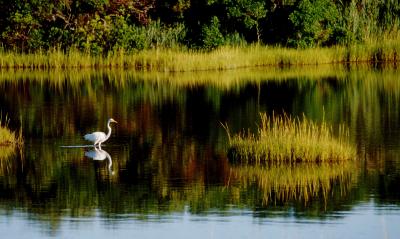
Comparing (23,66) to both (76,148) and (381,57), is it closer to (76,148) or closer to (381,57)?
(381,57)

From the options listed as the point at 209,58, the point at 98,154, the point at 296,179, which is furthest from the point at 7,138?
the point at 209,58

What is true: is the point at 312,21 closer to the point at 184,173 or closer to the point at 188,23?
the point at 188,23

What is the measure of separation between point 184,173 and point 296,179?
2.31 meters

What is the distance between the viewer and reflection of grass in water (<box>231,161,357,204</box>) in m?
18.6

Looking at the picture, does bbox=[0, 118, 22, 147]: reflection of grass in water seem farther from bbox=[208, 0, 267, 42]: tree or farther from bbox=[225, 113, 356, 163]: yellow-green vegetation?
bbox=[208, 0, 267, 42]: tree

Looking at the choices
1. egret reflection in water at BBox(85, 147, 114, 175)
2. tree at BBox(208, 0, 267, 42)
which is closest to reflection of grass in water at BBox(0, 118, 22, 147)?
egret reflection in water at BBox(85, 147, 114, 175)

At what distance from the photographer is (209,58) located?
4816 centimetres

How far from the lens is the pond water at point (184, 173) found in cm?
1639

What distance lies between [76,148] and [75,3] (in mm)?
26322

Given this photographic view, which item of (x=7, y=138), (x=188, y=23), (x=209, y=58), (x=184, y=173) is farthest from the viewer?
(x=188, y=23)

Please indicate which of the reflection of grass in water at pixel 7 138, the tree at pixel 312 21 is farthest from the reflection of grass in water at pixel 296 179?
the tree at pixel 312 21

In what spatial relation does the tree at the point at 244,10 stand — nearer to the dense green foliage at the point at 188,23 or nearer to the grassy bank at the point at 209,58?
the dense green foliage at the point at 188,23

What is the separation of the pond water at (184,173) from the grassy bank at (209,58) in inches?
402

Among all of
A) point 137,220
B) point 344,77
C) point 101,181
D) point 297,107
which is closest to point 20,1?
point 344,77
